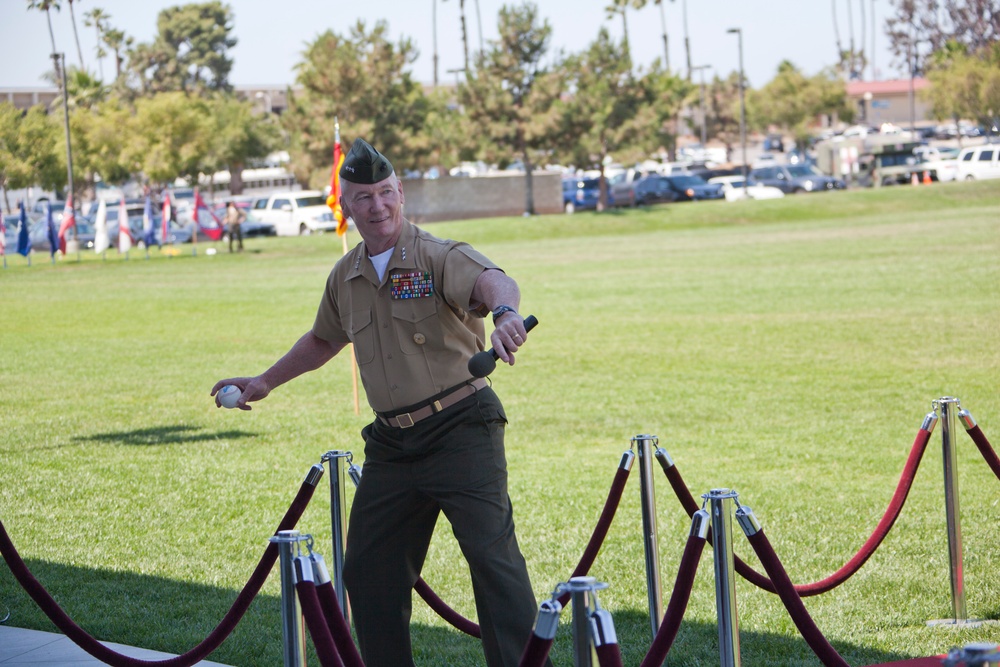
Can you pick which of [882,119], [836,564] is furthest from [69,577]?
[882,119]

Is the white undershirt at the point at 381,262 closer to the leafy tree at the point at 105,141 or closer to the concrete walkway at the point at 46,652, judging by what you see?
the concrete walkway at the point at 46,652

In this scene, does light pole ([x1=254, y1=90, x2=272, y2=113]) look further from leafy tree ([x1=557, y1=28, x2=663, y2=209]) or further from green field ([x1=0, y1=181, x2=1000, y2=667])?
green field ([x1=0, y1=181, x2=1000, y2=667])

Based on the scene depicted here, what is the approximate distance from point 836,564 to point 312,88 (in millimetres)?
50659

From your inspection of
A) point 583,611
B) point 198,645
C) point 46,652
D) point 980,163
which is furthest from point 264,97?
point 583,611

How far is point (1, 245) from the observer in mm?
36188

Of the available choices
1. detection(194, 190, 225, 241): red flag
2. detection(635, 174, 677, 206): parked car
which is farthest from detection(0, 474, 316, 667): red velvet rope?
detection(635, 174, 677, 206): parked car

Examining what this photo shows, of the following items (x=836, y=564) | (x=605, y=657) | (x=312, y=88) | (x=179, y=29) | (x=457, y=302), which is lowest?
(x=836, y=564)

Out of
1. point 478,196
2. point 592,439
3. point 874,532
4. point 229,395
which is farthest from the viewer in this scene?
point 478,196

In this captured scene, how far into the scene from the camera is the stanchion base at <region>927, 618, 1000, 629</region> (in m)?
5.74

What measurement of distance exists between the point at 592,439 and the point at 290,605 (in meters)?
7.87

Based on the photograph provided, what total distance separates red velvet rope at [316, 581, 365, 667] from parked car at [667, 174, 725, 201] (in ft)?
174

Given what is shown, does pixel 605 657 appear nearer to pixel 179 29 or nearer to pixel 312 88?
pixel 312 88

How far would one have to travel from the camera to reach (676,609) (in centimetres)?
340

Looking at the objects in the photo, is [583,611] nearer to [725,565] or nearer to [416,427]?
[725,565]
